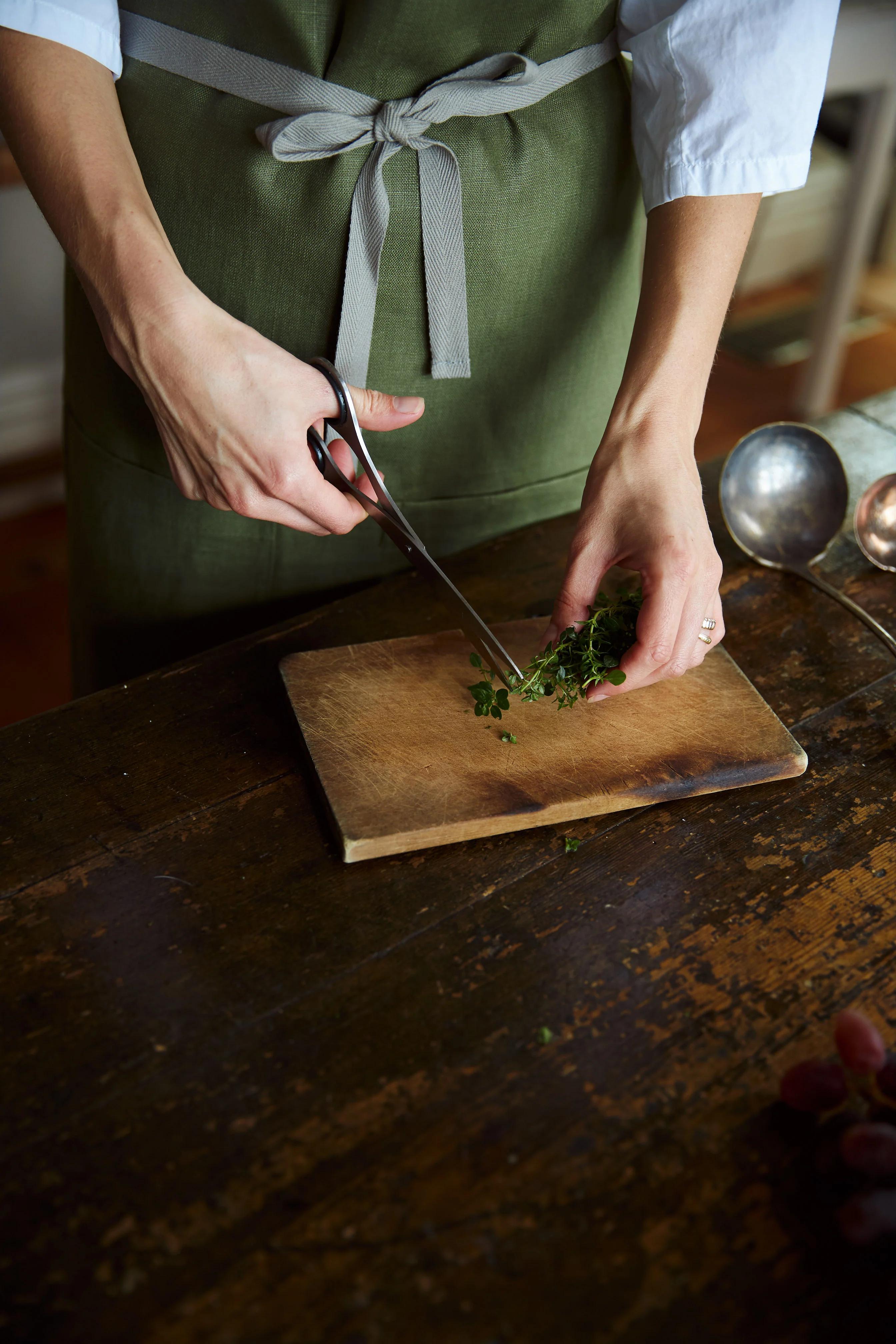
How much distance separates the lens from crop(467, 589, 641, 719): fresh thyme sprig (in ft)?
2.88

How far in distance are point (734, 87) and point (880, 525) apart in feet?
1.59

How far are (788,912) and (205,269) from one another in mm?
837

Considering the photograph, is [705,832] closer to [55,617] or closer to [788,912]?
[788,912]

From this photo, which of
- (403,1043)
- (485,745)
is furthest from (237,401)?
(403,1043)

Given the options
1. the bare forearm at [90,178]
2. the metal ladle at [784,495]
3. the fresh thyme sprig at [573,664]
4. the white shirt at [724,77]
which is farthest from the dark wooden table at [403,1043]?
the white shirt at [724,77]

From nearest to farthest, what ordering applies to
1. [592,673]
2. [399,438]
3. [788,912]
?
[788,912] < [592,673] < [399,438]

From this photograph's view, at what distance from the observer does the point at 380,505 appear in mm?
918

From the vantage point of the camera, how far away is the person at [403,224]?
874 millimetres

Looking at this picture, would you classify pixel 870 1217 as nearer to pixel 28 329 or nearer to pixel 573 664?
pixel 573 664

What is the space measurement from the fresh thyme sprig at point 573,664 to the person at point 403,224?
3 centimetres

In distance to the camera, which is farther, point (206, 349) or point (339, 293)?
point (339, 293)

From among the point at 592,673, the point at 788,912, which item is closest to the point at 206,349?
the point at 592,673

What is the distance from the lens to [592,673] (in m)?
0.87

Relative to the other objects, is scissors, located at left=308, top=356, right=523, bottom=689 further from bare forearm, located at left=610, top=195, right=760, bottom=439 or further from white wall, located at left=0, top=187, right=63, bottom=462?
white wall, located at left=0, top=187, right=63, bottom=462
